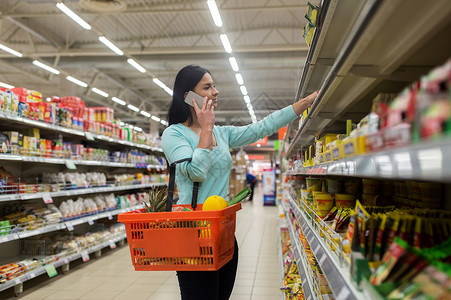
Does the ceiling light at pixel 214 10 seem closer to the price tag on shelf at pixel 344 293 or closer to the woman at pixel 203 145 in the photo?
the woman at pixel 203 145

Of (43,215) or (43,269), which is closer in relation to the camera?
(43,269)

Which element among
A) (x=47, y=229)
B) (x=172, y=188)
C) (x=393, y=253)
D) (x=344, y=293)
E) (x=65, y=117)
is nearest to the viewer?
(x=393, y=253)

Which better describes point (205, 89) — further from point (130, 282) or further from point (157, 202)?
point (130, 282)

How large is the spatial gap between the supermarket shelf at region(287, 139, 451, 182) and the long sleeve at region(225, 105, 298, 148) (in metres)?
1.36

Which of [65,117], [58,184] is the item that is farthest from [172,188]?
[65,117]

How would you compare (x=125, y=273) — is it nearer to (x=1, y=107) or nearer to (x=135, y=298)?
(x=135, y=298)

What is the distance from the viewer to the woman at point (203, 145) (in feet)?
5.83

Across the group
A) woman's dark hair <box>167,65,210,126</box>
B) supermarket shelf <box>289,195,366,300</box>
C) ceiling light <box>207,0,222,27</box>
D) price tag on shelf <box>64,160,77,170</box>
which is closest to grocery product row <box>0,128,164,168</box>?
price tag on shelf <box>64,160,77,170</box>

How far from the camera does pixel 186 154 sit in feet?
5.91

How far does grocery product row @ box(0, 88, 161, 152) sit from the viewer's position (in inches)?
154

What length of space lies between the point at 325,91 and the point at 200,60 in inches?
406

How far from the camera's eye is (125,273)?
489 centimetres

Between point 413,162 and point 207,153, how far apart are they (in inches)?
45.5

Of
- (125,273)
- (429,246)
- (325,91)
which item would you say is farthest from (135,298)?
(429,246)
